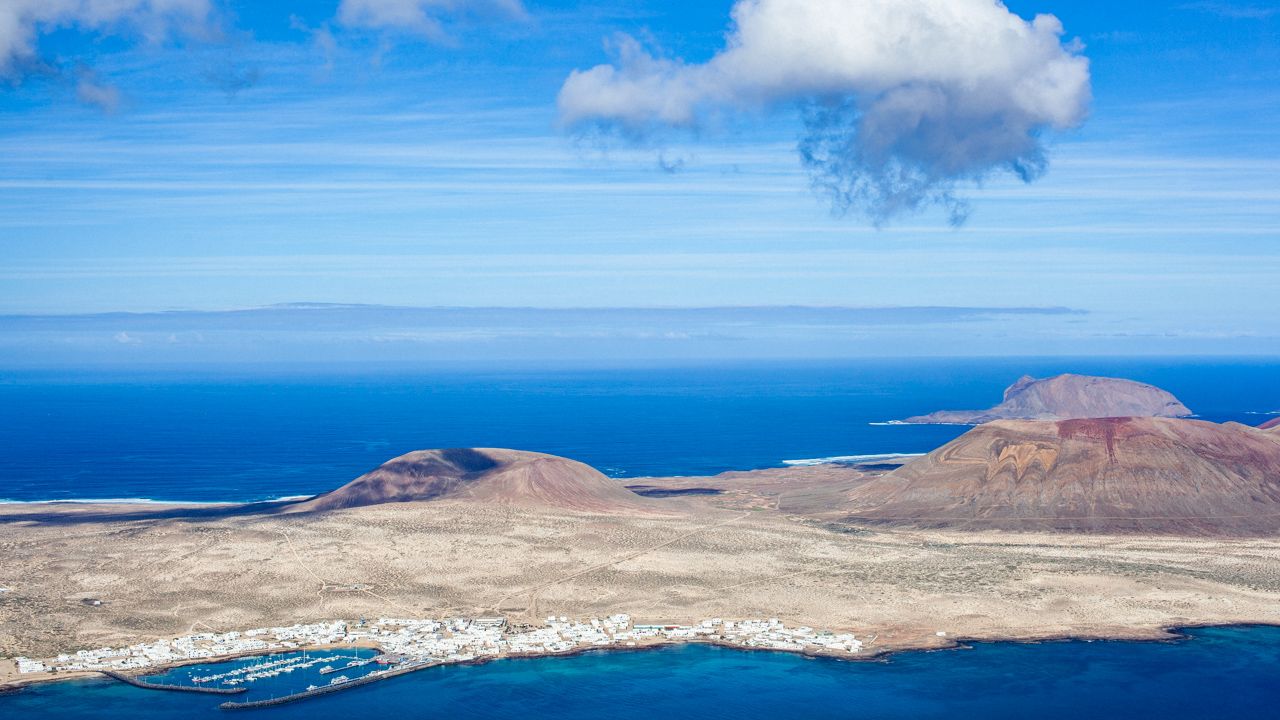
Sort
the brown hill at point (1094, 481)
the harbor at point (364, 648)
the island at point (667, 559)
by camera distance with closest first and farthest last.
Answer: the harbor at point (364, 648) → the island at point (667, 559) → the brown hill at point (1094, 481)

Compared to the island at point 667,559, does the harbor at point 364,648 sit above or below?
below

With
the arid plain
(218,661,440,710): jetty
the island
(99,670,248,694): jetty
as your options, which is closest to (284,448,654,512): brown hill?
the island

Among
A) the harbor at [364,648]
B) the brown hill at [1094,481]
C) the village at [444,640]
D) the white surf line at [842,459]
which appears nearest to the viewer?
the harbor at [364,648]

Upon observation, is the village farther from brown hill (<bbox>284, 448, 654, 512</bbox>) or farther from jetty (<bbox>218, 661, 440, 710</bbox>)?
brown hill (<bbox>284, 448, 654, 512</bbox>)

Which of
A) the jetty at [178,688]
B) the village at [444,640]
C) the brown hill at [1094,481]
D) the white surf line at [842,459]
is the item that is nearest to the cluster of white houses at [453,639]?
the village at [444,640]

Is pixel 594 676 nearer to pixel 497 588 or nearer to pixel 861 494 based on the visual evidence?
pixel 497 588

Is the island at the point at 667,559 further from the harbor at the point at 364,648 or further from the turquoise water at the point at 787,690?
the turquoise water at the point at 787,690
